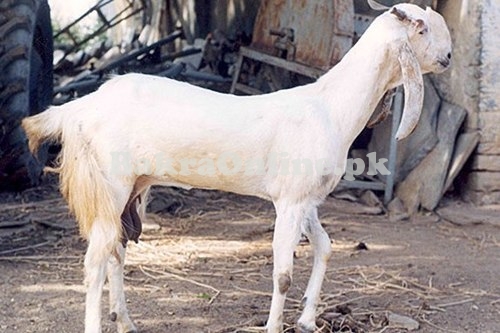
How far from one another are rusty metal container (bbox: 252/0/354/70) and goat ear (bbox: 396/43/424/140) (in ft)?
10.3

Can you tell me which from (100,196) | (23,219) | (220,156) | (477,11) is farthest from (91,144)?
(477,11)

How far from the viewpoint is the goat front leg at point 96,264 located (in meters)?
3.71

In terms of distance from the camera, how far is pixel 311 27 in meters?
7.18

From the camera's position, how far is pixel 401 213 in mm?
6977

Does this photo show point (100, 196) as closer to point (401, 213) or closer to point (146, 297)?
point (146, 297)

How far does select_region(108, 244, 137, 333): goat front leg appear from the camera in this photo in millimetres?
3979

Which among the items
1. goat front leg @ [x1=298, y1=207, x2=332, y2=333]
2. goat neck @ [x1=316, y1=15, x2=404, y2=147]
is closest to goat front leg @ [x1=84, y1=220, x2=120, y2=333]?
goat front leg @ [x1=298, y1=207, x2=332, y2=333]

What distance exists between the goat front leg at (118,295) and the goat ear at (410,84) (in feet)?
4.89

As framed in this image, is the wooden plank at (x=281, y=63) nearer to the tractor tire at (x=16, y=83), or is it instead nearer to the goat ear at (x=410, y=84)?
the tractor tire at (x=16, y=83)

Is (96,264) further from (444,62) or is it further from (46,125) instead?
(444,62)

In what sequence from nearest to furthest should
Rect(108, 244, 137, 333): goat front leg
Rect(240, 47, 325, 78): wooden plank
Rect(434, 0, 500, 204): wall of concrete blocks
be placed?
Rect(108, 244, 137, 333): goat front leg < Rect(434, 0, 500, 204): wall of concrete blocks < Rect(240, 47, 325, 78): wooden plank

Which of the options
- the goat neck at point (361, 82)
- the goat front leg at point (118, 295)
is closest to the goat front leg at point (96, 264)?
the goat front leg at point (118, 295)

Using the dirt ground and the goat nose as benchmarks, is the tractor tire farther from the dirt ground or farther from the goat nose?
the goat nose

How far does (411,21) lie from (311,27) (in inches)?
137
